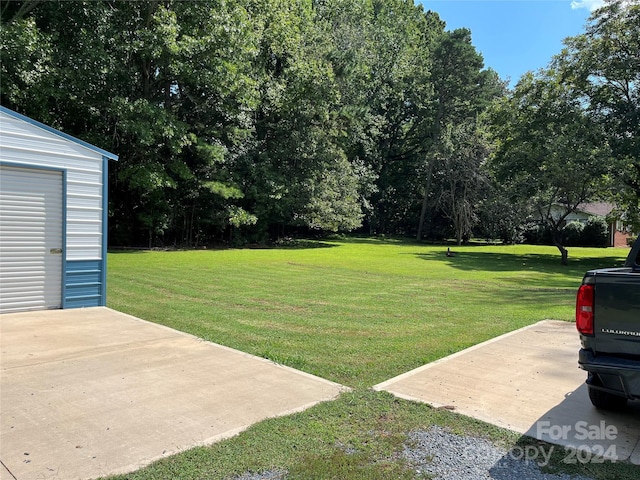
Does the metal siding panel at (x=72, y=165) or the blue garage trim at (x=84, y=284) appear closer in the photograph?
the metal siding panel at (x=72, y=165)

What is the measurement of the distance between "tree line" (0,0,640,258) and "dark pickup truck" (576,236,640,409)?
61.9 ft

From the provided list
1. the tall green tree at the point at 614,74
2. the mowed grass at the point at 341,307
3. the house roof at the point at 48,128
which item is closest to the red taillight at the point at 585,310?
the mowed grass at the point at 341,307

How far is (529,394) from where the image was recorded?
14.6 feet

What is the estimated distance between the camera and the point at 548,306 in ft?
Answer: 32.2

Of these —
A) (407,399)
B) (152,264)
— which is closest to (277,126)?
(152,264)

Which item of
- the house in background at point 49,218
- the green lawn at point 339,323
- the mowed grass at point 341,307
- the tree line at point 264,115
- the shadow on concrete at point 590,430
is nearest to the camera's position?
the green lawn at point 339,323

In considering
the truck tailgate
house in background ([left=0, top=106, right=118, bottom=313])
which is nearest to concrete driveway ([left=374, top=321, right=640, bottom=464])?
the truck tailgate

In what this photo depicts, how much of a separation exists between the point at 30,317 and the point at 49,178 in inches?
94.7

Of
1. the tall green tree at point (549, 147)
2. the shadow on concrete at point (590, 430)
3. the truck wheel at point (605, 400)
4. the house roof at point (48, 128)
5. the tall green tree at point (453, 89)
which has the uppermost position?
the tall green tree at point (453, 89)

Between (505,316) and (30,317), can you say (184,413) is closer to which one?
(30,317)

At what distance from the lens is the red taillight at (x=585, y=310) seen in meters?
3.52

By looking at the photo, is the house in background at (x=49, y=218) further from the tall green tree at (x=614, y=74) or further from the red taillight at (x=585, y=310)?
the tall green tree at (x=614, y=74)

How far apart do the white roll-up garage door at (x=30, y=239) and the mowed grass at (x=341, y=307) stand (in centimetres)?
144

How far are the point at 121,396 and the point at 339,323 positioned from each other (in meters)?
3.94
